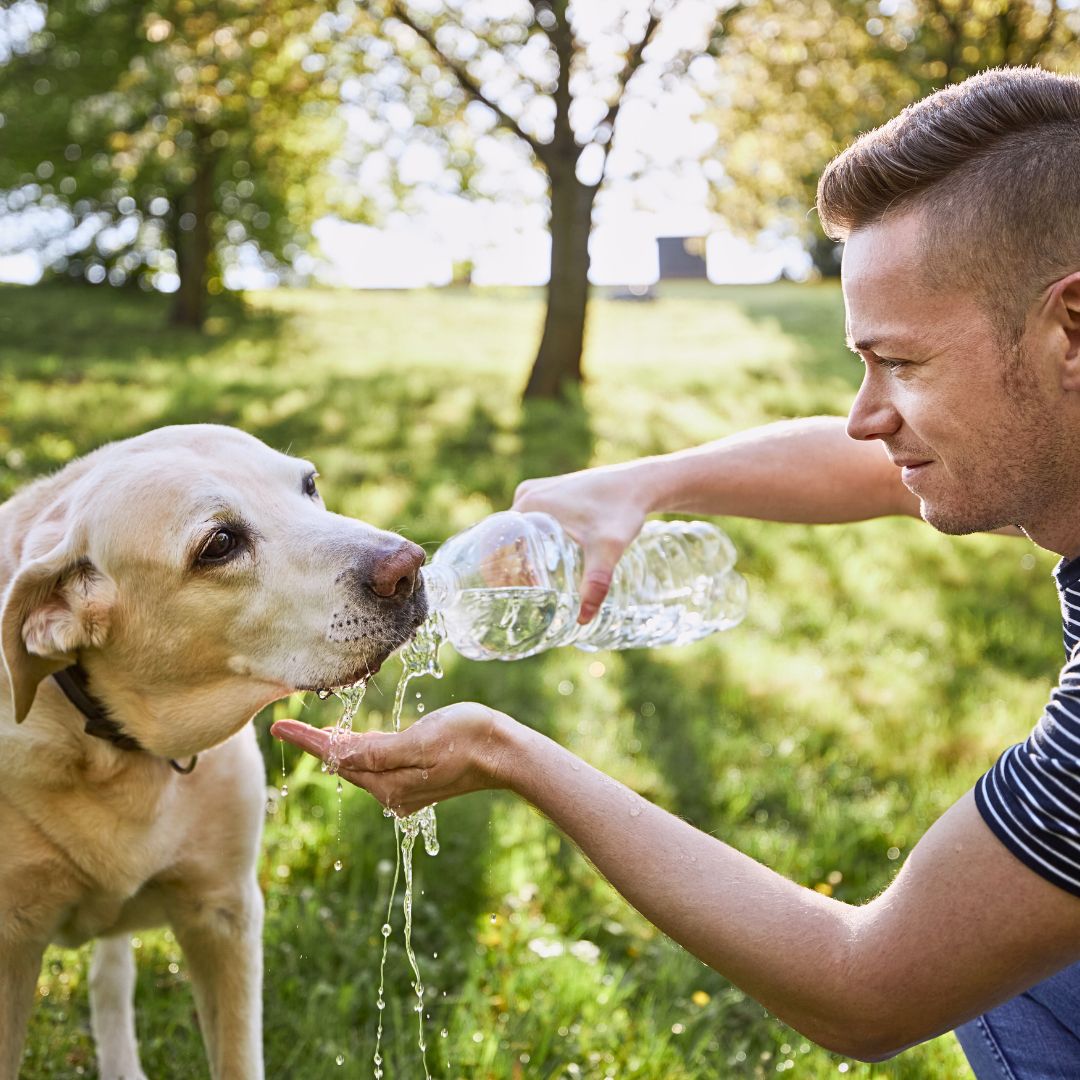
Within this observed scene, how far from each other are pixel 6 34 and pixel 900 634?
19.5 meters

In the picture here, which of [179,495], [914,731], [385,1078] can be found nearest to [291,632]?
[179,495]

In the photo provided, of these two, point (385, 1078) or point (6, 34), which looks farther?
point (6, 34)

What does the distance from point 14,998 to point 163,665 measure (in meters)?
0.84

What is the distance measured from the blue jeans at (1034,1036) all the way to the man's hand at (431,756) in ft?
4.07

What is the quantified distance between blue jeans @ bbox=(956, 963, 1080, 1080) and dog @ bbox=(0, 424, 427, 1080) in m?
1.56

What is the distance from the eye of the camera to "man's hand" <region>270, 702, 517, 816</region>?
2307 millimetres

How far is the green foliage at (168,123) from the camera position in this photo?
13.5 m

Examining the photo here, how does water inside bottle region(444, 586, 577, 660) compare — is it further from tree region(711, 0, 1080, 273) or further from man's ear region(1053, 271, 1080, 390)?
tree region(711, 0, 1080, 273)

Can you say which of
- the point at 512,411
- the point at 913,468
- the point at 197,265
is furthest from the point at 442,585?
the point at 197,265

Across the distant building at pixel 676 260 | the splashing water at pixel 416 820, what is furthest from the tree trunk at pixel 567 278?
the distant building at pixel 676 260

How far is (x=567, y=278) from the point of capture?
13.6m

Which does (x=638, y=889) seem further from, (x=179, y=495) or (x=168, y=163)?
(x=168, y=163)

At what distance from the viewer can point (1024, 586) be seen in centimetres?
746

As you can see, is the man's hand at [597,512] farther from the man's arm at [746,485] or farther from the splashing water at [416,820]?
the splashing water at [416,820]
